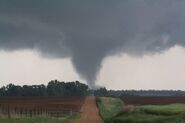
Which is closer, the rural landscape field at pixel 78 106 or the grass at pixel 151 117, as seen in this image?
the grass at pixel 151 117

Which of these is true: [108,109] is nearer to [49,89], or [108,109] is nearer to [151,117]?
[151,117]

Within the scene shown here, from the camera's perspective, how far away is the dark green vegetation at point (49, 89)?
5404 inches

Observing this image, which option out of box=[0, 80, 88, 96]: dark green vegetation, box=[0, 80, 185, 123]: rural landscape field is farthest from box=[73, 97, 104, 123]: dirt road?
box=[0, 80, 88, 96]: dark green vegetation

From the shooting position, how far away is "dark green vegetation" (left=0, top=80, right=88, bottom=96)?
137 meters

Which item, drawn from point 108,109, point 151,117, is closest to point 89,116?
point 151,117

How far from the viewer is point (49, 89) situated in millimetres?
142875

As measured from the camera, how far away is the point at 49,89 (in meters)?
143

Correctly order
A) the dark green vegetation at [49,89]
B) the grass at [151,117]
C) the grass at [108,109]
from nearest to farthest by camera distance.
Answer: the grass at [151,117] → the grass at [108,109] → the dark green vegetation at [49,89]

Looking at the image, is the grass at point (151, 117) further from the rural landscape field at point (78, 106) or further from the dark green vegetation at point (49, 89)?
the dark green vegetation at point (49, 89)

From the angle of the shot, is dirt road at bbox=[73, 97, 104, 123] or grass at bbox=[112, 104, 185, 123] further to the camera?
dirt road at bbox=[73, 97, 104, 123]

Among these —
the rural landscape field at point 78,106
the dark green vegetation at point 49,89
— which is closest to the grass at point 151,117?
the rural landscape field at point 78,106

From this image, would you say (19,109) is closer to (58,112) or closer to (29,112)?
(29,112)

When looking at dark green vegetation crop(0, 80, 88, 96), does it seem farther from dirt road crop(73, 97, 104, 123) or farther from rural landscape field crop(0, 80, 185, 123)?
dirt road crop(73, 97, 104, 123)

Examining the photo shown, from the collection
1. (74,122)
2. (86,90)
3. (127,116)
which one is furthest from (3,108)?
(86,90)
